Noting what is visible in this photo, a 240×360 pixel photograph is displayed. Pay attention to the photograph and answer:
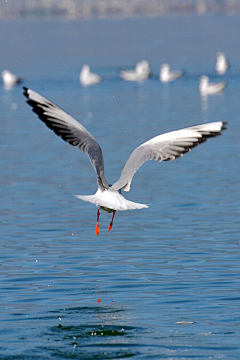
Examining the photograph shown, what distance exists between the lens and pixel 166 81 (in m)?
42.0

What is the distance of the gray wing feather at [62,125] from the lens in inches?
467

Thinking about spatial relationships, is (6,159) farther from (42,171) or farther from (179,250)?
(179,250)

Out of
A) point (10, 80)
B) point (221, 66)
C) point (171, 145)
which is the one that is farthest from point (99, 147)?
point (221, 66)

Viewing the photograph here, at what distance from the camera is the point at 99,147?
1188 cm

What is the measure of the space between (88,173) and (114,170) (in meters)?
0.70

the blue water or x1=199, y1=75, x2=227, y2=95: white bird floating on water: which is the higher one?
the blue water

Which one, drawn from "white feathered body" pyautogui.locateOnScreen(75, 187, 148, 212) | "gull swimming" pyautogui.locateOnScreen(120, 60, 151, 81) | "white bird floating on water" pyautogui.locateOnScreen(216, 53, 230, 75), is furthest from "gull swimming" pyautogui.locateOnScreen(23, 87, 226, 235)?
"white bird floating on water" pyautogui.locateOnScreen(216, 53, 230, 75)

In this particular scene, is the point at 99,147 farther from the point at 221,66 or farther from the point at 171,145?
the point at 221,66

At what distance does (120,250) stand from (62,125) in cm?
286

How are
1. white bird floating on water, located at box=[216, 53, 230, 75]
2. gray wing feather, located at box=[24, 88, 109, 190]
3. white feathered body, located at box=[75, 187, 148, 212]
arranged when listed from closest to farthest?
white feathered body, located at box=[75, 187, 148, 212] → gray wing feather, located at box=[24, 88, 109, 190] → white bird floating on water, located at box=[216, 53, 230, 75]

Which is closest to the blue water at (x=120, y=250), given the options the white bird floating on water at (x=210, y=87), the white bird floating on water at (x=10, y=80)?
the white bird floating on water at (x=210, y=87)

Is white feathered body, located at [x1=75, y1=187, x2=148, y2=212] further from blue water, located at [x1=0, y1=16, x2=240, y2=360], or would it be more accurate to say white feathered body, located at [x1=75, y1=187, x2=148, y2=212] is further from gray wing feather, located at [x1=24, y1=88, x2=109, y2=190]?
blue water, located at [x1=0, y1=16, x2=240, y2=360]

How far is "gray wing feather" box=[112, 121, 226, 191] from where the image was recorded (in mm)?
11852

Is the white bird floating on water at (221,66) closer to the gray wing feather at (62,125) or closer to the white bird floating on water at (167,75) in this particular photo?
the white bird floating on water at (167,75)
